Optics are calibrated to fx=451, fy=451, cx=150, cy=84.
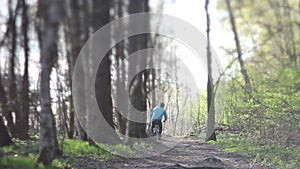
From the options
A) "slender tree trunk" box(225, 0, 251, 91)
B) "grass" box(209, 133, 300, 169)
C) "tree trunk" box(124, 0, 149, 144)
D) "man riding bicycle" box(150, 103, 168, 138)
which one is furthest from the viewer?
"man riding bicycle" box(150, 103, 168, 138)

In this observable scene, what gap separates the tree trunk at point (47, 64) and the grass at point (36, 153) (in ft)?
0.73

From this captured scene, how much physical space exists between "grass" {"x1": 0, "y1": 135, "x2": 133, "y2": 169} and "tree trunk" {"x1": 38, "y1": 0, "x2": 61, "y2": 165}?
0.73 ft

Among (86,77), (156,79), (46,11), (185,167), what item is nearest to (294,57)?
(185,167)

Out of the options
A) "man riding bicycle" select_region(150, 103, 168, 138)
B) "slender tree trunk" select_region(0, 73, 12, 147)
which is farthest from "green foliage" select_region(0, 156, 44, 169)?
"man riding bicycle" select_region(150, 103, 168, 138)

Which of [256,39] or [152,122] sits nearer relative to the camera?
[256,39]

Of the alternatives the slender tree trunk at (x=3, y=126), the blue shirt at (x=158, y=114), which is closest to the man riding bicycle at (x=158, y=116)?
the blue shirt at (x=158, y=114)

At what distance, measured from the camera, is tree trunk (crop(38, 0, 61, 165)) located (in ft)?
19.2

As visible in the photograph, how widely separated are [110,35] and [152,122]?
3.86 metres

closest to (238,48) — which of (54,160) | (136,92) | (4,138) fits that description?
(54,160)

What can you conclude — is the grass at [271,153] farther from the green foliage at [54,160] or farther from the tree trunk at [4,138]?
the tree trunk at [4,138]

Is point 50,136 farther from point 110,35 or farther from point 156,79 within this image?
point 156,79

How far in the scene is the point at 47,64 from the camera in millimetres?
6426

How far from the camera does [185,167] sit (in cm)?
814

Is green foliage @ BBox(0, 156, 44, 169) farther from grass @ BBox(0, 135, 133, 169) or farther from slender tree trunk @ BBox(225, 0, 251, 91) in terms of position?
slender tree trunk @ BBox(225, 0, 251, 91)
